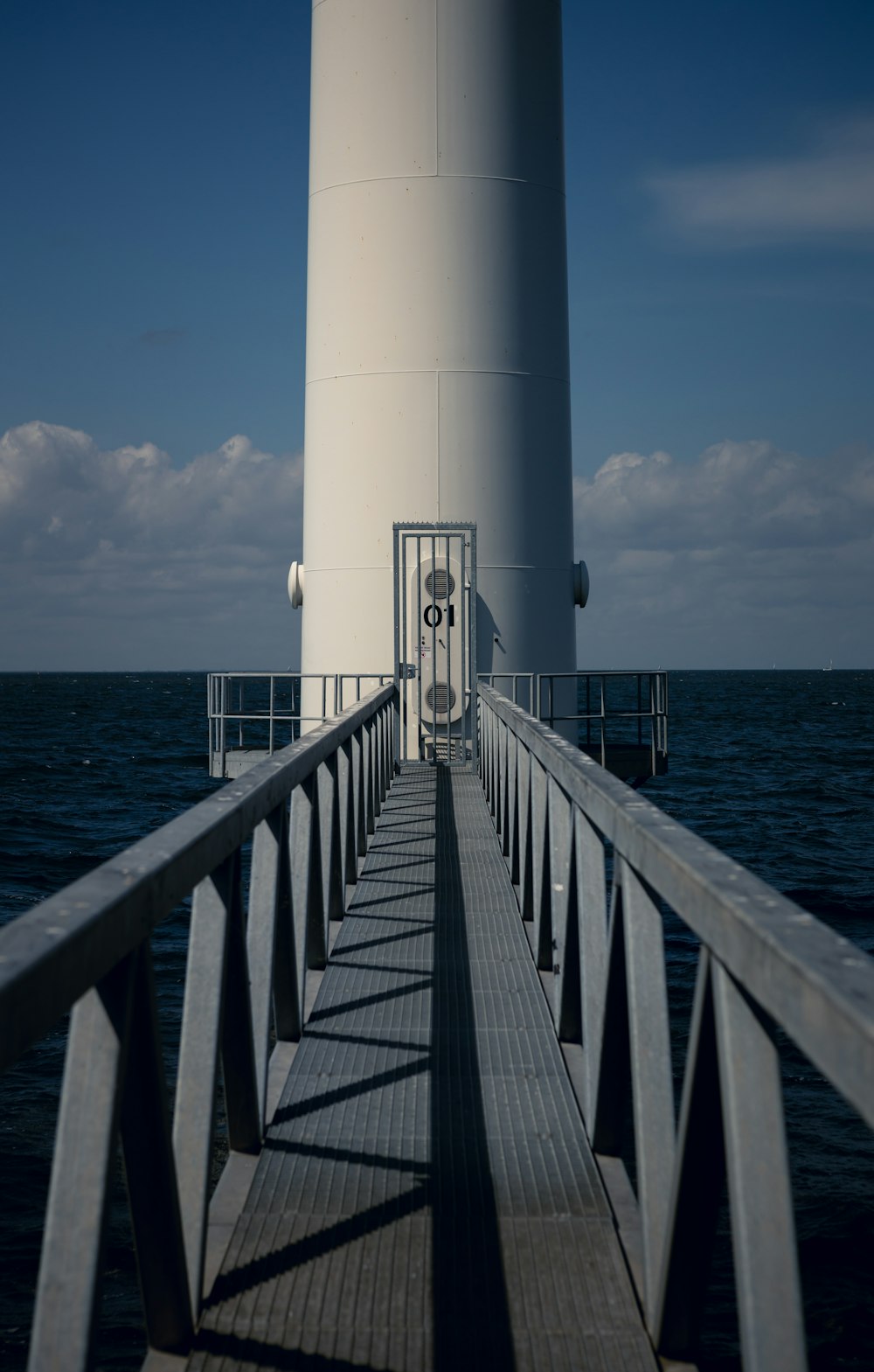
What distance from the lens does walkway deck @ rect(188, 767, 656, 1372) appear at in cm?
268

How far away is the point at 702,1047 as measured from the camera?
7.05ft

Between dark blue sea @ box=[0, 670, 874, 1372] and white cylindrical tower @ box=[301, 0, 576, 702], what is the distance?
17.0 ft

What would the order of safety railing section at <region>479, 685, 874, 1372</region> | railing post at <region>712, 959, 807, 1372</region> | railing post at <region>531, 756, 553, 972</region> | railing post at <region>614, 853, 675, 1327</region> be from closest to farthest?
safety railing section at <region>479, 685, 874, 1372</region>
railing post at <region>712, 959, 807, 1372</region>
railing post at <region>614, 853, 675, 1327</region>
railing post at <region>531, 756, 553, 972</region>

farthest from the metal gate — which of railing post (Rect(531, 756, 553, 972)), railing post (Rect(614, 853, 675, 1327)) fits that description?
railing post (Rect(614, 853, 675, 1327))

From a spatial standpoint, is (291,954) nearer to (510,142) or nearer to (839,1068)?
(839,1068)

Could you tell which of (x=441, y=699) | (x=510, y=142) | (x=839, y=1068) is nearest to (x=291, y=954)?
(x=839, y=1068)

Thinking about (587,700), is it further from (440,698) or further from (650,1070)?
(650,1070)

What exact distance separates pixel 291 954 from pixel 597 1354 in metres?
2.00

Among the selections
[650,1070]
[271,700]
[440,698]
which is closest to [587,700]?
[440,698]

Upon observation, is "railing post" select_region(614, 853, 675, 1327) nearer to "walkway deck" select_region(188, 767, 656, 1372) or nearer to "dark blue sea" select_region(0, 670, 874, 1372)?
"walkway deck" select_region(188, 767, 656, 1372)

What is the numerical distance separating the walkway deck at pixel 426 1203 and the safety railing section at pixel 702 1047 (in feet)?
0.47

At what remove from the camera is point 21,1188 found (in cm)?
873

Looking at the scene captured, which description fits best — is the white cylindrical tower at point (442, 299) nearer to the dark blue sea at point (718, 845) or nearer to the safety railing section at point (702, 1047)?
the dark blue sea at point (718, 845)

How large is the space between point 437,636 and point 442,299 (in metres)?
3.68
